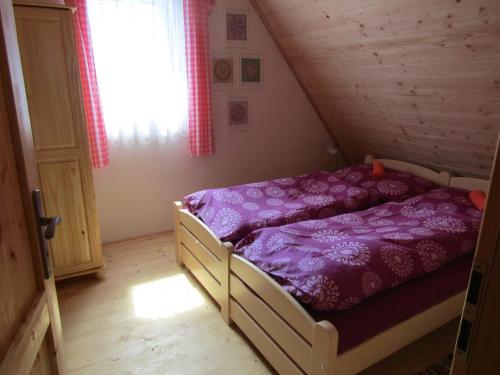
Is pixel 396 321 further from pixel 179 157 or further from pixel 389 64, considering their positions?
pixel 179 157

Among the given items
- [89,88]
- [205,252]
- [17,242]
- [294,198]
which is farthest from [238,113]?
[17,242]

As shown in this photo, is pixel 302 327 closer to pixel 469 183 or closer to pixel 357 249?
pixel 357 249

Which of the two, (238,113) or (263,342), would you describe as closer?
(263,342)

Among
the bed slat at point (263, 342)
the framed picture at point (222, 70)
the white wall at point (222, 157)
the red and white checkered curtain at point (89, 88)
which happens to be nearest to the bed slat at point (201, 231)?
the bed slat at point (263, 342)

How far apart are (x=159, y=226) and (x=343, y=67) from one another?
2283 mm

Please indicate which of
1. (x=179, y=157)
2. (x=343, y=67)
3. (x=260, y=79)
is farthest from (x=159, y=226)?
(x=343, y=67)

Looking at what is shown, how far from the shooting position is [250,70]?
11.9 feet

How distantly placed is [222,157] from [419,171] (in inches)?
75.2

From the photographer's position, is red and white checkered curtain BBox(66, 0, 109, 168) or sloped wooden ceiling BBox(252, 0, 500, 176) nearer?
sloped wooden ceiling BBox(252, 0, 500, 176)

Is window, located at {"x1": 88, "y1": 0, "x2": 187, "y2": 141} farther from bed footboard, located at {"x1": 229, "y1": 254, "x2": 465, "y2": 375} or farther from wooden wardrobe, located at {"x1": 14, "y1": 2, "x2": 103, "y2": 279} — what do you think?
bed footboard, located at {"x1": 229, "y1": 254, "x2": 465, "y2": 375}

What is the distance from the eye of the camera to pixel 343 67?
3146 mm

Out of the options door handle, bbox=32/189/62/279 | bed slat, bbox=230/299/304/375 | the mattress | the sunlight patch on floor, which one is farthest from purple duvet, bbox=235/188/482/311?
door handle, bbox=32/189/62/279

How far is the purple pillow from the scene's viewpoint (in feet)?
9.81

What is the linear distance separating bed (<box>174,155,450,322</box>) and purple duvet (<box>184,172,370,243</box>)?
0.07m
